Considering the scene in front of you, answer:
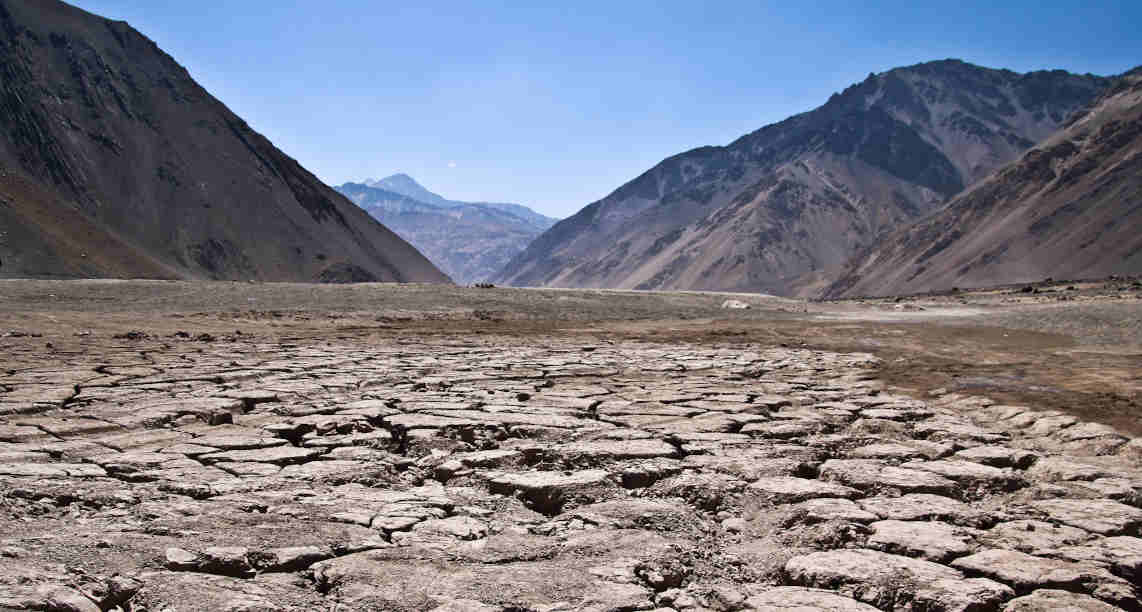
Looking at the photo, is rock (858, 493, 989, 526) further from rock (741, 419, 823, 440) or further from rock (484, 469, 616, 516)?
rock (741, 419, 823, 440)

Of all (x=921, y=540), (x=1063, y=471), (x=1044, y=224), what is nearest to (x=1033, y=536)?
(x=921, y=540)

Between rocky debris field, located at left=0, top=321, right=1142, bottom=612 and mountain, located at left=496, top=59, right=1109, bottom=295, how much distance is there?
A: 379ft

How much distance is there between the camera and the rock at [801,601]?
2783 millimetres

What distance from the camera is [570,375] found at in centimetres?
871

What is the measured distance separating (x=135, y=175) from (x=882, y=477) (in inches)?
2539

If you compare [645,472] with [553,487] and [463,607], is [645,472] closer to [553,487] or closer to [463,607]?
[553,487]

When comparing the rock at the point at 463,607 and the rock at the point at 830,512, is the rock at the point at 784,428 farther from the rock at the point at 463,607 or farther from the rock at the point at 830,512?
the rock at the point at 463,607

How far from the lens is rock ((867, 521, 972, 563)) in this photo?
327cm

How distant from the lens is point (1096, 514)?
379 centimetres

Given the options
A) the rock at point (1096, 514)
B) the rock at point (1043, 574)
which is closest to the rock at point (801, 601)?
the rock at point (1043, 574)

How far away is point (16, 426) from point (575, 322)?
1392cm

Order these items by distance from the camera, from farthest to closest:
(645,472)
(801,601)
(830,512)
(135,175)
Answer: (135,175) → (645,472) → (830,512) → (801,601)

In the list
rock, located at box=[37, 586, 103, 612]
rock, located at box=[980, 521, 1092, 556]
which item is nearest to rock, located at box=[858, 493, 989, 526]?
rock, located at box=[980, 521, 1092, 556]

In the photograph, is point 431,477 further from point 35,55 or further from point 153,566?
point 35,55
